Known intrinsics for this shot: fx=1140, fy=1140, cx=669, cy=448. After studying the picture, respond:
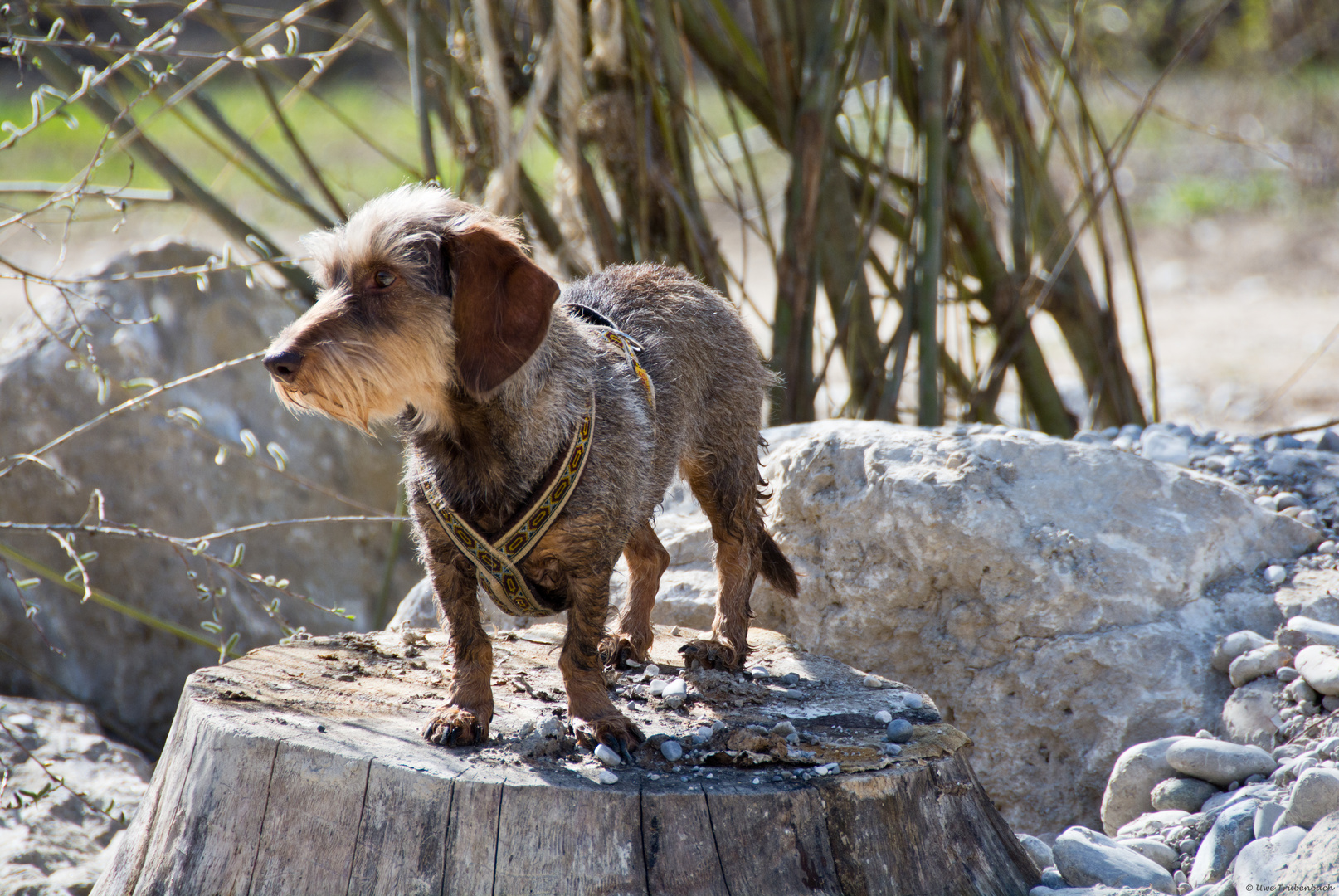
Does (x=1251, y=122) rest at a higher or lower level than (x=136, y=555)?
higher

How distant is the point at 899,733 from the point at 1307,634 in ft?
5.10

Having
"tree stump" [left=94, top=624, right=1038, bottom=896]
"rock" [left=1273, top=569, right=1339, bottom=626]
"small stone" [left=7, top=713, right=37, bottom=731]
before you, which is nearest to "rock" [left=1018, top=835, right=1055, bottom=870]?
"tree stump" [left=94, top=624, right=1038, bottom=896]

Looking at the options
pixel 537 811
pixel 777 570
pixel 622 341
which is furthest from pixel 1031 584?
pixel 537 811

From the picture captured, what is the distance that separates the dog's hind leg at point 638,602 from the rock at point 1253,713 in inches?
73.8

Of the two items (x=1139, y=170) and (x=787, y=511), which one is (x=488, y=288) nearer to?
(x=787, y=511)

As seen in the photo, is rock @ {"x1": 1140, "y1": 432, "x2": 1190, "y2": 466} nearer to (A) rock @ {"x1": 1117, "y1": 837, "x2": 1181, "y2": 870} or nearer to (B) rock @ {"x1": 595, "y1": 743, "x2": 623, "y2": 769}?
(A) rock @ {"x1": 1117, "y1": 837, "x2": 1181, "y2": 870}

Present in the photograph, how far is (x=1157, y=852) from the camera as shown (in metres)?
3.15

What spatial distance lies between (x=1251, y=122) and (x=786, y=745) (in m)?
17.1

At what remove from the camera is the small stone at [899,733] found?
3.00 m

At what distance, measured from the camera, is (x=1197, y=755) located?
340 centimetres

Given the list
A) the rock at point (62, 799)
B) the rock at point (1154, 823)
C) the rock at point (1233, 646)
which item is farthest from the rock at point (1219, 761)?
the rock at point (62, 799)

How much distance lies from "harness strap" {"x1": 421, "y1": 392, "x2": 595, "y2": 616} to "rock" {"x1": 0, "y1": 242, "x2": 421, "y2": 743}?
2716 millimetres

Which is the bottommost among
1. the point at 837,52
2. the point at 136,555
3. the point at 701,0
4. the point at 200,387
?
the point at 136,555

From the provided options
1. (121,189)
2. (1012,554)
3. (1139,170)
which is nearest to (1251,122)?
(1139,170)
